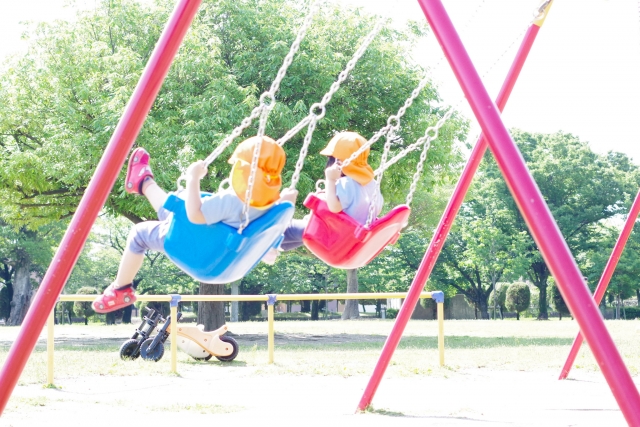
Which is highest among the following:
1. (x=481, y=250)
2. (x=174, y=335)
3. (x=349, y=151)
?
(x=481, y=250)

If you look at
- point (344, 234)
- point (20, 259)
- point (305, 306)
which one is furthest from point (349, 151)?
point (305, 306)

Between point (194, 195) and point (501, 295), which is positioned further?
point (501, 295)

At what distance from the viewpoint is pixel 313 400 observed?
668 centimetres

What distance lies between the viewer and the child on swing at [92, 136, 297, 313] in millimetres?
3320

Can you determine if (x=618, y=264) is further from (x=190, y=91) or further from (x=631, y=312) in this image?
(x=190, y=91)

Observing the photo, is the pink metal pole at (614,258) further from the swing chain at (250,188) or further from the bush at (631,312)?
the bush at (631,312)

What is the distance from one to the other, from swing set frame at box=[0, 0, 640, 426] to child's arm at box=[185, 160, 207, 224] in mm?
300

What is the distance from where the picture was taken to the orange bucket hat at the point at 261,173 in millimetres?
3400

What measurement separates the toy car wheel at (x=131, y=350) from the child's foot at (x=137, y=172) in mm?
7473

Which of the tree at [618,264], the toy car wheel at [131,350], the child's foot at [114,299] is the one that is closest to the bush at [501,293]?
the tree at [618,264]

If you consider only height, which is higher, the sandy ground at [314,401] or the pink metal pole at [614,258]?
the pink metal pole at [614,258]

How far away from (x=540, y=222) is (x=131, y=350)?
29.0 feet

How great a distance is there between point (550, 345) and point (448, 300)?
2863cm

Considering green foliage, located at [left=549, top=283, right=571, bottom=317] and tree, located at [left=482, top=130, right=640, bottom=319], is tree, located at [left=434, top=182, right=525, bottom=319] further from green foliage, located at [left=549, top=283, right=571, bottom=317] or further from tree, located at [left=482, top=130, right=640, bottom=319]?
green foliage, located at [left=549, top=283, right=571, bottom=317]
